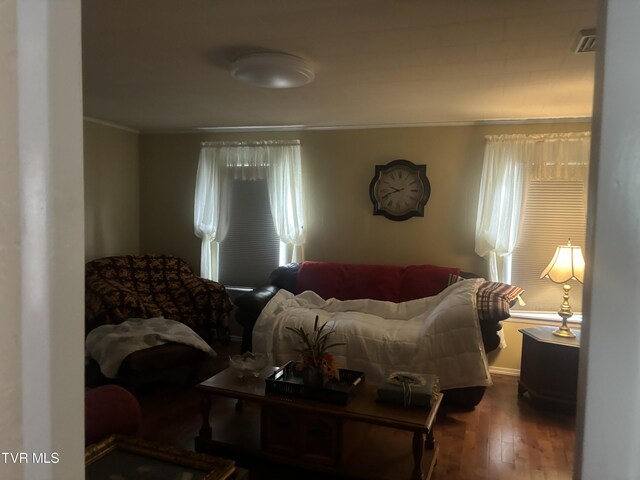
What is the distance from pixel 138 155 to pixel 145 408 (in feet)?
10.5

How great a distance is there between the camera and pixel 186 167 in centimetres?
528

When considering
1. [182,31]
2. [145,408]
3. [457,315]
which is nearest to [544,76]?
[457,315]

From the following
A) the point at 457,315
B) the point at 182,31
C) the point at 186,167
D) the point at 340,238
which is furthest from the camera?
the point at 186,167

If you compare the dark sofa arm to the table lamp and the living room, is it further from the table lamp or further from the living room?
the table lamp

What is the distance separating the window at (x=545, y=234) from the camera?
407 cm

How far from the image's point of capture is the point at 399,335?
11.4 feet

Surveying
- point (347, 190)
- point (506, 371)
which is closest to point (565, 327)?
point (506, 371)

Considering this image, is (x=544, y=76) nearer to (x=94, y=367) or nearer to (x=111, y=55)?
(x=111, y=55)

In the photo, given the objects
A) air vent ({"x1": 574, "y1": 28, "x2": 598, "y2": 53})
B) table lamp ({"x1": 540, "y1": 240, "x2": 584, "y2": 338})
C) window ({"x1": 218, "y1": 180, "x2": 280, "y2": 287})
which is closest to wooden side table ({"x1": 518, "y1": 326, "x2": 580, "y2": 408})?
table lamp ({"x1": 540, "y1": 240, "x2": 584, "y2": 338})

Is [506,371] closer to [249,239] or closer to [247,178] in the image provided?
[249,239]

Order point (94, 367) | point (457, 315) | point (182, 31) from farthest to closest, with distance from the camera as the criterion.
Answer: point (94, 367) < point (457, 315) < point (182, 31)

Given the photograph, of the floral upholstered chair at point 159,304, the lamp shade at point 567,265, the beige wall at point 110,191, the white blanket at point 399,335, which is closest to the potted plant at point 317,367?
the white blanket at point 399,335

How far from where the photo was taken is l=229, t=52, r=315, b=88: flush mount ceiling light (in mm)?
2502

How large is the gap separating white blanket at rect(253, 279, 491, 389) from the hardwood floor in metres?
0.33
